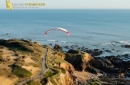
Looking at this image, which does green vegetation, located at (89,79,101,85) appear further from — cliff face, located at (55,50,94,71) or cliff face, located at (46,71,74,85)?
cliff face, located at (55,50,94,71)

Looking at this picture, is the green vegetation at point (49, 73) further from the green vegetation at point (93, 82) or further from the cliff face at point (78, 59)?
the cliff face at point (78, 59)

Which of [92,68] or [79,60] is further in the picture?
[79,60]

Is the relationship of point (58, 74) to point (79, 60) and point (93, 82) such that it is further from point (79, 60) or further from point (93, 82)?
point (79, 60)

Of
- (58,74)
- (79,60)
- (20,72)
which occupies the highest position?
(20,72)

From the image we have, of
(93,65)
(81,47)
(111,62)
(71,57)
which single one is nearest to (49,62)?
(71,57)

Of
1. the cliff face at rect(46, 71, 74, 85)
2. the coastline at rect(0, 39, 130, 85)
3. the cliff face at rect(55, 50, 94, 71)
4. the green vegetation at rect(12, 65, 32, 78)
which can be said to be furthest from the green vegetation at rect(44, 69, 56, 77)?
the cliff face at rect(55, 50, 94, 71)

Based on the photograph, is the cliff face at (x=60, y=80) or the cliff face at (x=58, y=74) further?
the cliff face at (x=58, y=74)

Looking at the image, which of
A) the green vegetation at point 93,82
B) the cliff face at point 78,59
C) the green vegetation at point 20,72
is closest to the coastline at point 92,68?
the cliff face at point 78,59

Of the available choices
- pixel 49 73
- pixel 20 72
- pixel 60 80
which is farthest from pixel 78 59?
pixel 20 72

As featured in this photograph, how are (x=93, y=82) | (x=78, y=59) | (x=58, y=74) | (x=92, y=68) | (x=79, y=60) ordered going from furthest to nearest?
(x=78, y=59), (x=79, y=60), (x=92, y=68), (x=93, y=82), (x=58, y=74)

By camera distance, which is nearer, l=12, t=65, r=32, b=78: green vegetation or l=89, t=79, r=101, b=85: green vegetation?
l=12, t=65, r=32, b=78: green vegetation
